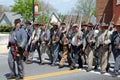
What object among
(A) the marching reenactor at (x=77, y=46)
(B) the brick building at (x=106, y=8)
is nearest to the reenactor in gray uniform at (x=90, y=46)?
(A) the marching reenactor at (x=77, y=46)

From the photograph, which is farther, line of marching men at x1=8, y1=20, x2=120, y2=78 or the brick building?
the brick building

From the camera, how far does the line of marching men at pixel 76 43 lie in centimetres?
1247

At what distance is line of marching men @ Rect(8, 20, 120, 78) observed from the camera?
40.9ft

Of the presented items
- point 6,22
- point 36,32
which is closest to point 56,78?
point 36,32

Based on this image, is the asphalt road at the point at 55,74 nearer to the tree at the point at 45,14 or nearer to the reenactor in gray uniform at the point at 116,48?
the reenactor in gray uniform at the point at 116,48

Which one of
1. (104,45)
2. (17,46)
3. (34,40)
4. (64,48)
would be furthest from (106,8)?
(17,46)

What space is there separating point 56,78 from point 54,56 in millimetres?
2807

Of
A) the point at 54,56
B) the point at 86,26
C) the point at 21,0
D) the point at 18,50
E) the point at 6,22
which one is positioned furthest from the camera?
the point at 6,22

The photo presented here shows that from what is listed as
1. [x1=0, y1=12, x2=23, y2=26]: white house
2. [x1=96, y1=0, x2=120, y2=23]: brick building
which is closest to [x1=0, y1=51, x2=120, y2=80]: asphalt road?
[x1=96, y1=0, x2=120, y2=23]: brick building

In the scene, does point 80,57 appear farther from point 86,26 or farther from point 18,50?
point 18,50

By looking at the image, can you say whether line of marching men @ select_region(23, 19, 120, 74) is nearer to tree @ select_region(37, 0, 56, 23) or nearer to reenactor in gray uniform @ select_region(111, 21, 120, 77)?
reenactor in gray uniform @ select_region(111, 21, 120, 77)

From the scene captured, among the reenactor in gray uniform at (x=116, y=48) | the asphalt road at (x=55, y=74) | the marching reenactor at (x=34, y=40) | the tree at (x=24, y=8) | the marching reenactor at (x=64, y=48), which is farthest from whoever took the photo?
the tree at (x=24, y=8)

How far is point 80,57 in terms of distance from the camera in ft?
45.8

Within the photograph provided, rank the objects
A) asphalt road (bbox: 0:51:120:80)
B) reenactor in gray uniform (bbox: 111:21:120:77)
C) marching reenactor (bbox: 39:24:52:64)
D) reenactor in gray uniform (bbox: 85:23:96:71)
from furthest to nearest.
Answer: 1. marching reenactor (bbox: 39:24:52:64)
2. reenactor in gray uniform (bbox: 85:23:96:71)
3. reenactor in gray uniform (bbox: 111:21:120:77)
4. asphalt road (bbox: 0:51:120:80)
